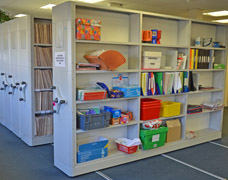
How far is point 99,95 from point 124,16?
126 centimetres

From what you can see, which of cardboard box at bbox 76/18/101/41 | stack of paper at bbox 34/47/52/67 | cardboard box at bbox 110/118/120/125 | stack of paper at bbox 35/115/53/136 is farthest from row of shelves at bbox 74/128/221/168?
stack of paper at bbox 34/47/52/67

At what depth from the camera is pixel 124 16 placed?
3.87 metres

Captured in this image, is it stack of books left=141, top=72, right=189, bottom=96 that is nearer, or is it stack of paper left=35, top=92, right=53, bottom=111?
stack of books left=141, top=72, right=189, bottom=96

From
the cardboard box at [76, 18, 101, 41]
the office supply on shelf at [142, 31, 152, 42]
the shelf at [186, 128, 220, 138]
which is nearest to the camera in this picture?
the cardboard box at [76, 18, 101, 41]

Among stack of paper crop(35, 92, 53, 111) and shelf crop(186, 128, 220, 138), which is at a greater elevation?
stack of paper crop(35, 92, 53, 111)

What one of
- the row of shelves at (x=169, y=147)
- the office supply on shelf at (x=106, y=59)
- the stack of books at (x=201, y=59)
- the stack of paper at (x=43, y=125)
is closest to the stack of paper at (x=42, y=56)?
the stack of paper at (x=43, y=125)

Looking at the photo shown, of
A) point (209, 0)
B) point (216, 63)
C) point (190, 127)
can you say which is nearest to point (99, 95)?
point (190, 127)

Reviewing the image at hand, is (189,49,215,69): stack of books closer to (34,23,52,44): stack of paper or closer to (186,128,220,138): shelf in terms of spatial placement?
(186,128,220,138): shelf

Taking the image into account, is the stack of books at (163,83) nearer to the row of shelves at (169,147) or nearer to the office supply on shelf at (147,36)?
the office supply on shelf at (147,36)

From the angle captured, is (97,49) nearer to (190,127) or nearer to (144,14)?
(144,14)

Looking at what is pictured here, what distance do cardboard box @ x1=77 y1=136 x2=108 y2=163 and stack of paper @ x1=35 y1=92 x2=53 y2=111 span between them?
1.31 m

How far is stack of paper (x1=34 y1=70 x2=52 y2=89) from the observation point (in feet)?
14.4

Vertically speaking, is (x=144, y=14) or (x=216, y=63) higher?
(x=144, y=14)

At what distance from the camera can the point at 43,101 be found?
448 centimetres
